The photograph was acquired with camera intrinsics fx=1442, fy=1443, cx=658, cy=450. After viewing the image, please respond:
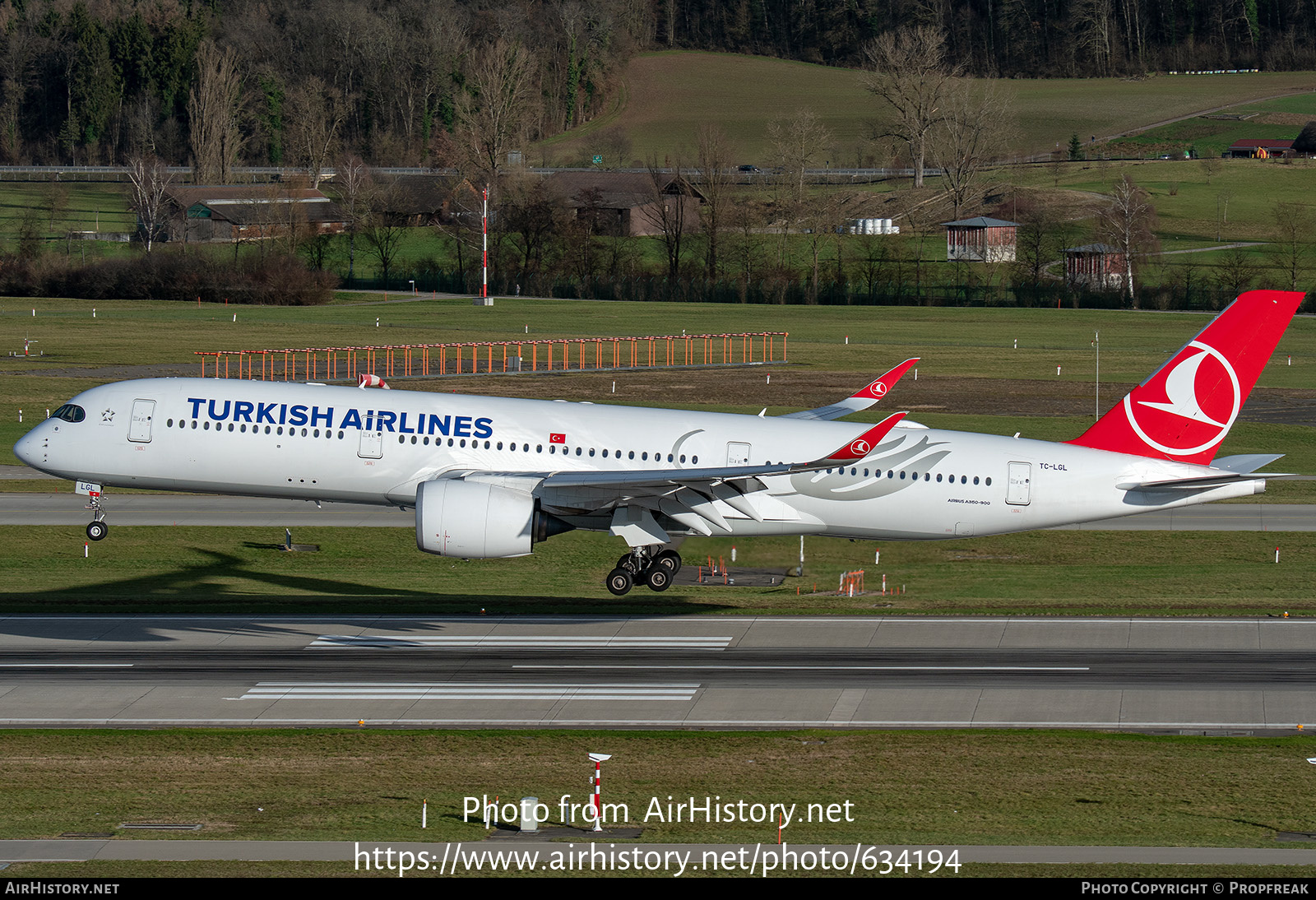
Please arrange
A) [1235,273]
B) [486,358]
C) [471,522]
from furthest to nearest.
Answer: [1235,273] → [486,358] → [471,522]

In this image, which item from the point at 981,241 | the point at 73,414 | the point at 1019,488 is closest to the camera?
the point at 1019,488

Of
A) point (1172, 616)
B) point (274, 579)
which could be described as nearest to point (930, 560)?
point (1172, 616)

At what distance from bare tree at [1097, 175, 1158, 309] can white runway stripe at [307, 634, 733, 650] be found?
129 meters

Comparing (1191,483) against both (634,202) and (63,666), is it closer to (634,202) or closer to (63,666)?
(63,666)

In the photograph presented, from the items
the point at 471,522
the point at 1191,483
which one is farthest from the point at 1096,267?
the point at 471,522

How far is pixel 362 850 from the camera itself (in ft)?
73.9

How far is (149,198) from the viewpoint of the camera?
196125mm

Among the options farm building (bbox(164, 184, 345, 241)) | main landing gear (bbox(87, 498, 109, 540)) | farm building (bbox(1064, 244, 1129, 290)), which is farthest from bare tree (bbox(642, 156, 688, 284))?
main landing gear (bbox(87, 498, 109, 540))

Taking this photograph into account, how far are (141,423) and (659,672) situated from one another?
15643mm

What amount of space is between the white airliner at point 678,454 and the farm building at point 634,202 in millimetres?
148472

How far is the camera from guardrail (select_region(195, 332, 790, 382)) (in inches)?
3976

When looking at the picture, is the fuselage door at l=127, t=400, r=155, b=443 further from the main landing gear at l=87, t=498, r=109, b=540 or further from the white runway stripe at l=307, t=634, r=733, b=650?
the white runway stripe at l=307, t=634, r=733, b=650

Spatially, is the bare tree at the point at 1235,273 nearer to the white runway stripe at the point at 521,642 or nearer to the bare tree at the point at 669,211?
the bare tree at the point at 669,211
